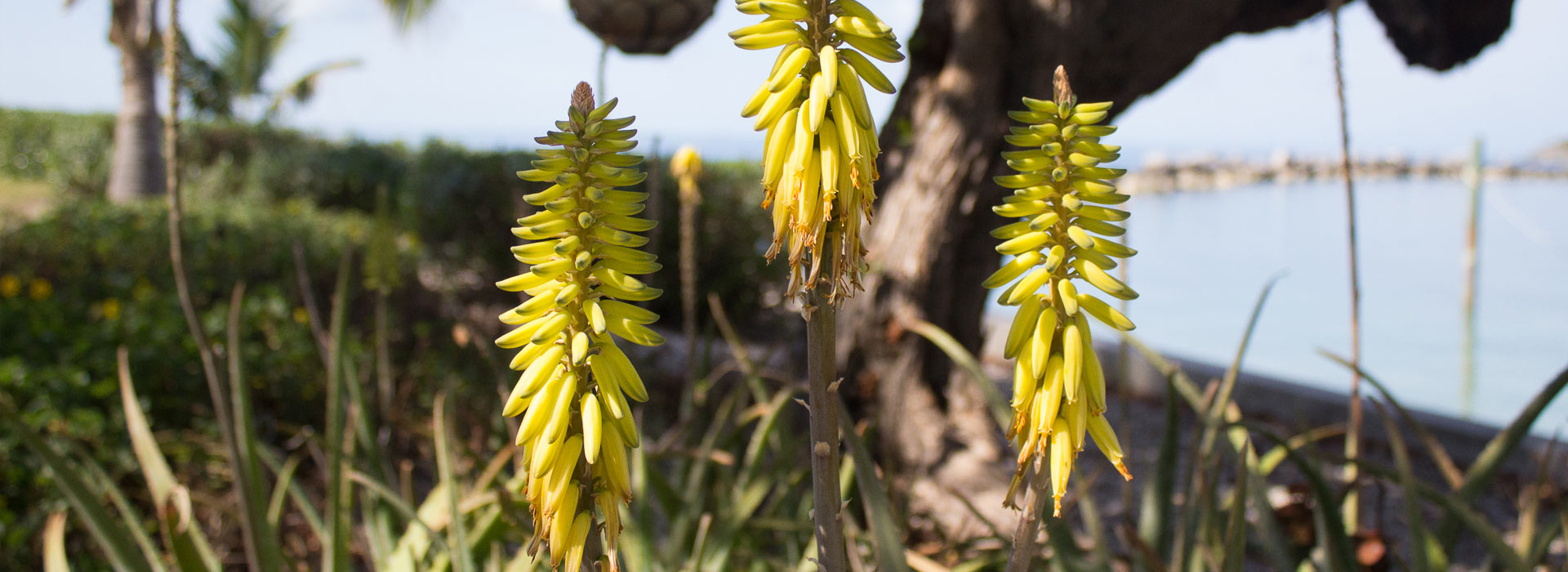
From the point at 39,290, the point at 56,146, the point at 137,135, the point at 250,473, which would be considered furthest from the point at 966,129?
the point at 56,146

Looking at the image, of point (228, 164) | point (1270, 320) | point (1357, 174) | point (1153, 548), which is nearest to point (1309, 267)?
point (1270, 320)

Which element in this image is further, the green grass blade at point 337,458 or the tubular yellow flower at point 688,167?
the tubular yellow flower at point 688,167

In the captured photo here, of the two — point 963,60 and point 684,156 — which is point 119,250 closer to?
point 684,156

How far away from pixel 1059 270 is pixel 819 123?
0.27 meters

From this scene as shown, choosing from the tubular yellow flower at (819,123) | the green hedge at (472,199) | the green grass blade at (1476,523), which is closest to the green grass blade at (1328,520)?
the green grass blade at (1476,523)

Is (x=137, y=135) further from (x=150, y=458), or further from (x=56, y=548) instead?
(x=56, y=548)

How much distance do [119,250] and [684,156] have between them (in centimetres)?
315

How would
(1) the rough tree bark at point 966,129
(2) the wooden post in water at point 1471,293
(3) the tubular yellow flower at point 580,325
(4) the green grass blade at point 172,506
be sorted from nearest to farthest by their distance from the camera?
(3) the tubular yellow flower at point 580,325, (4) the green grass blade at point 172,506, (1) the rough tree bark at point 966,129, (2) the wooden post in water at point 1471,293

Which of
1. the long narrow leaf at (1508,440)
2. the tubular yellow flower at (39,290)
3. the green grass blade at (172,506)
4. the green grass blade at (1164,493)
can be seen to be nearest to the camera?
the green grass blade at (172,506)

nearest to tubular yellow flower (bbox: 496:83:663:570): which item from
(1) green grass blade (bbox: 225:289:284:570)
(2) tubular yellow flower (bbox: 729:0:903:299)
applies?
(2) tubular yellow flower (bbox: 729:0:903:299)

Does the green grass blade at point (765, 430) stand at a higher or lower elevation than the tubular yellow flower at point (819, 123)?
lower

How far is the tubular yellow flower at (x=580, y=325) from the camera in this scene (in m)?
0.71

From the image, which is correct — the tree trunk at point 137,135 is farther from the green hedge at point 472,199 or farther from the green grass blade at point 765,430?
the green grass blade at point 765,430

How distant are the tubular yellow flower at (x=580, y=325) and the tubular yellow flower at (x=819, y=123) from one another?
12 cm
